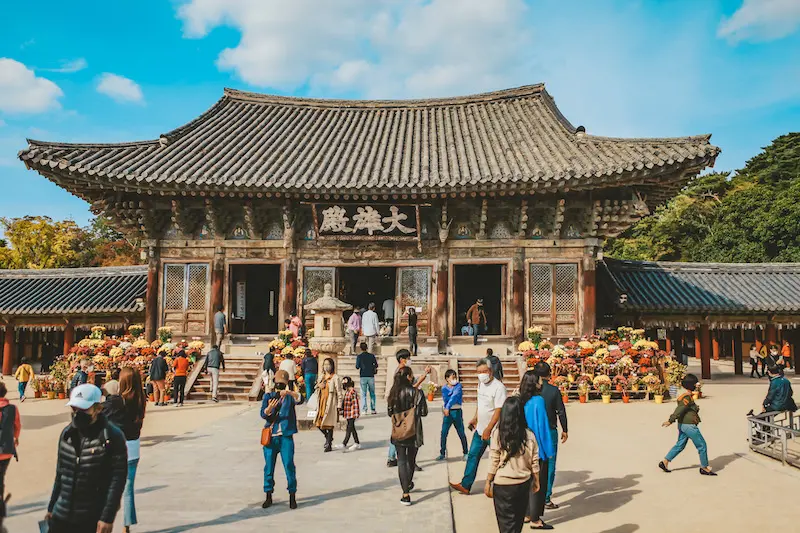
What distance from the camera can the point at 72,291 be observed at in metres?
24.4

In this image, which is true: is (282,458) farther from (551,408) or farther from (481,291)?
(481,291)

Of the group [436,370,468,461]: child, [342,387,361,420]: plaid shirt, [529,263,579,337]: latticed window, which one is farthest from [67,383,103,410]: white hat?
[529,263,579,337]: latticed window

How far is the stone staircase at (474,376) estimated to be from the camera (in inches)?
636

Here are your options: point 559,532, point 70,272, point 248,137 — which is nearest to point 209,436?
point 559,532

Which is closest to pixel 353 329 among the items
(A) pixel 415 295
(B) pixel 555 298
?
(A) pixel 415 295

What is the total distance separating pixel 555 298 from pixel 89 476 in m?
17.0

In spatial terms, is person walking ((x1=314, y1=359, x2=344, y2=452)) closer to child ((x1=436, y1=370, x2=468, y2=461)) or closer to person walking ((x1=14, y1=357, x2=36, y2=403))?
child ((x1=436, y1=370, x2=468, y2=461))

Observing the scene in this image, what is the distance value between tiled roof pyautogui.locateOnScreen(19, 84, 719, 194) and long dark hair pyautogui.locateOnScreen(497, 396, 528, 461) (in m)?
12.7

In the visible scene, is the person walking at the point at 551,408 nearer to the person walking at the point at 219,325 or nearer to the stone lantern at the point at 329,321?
the stone lantern at the point at 329,321

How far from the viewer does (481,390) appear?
7637 mm

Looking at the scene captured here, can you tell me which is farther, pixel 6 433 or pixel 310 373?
pixel 310 373

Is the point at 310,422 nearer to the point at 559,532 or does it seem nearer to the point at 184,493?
the point at 184,493

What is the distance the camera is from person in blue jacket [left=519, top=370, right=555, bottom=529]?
640cm

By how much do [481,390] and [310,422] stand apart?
5.35 meters
